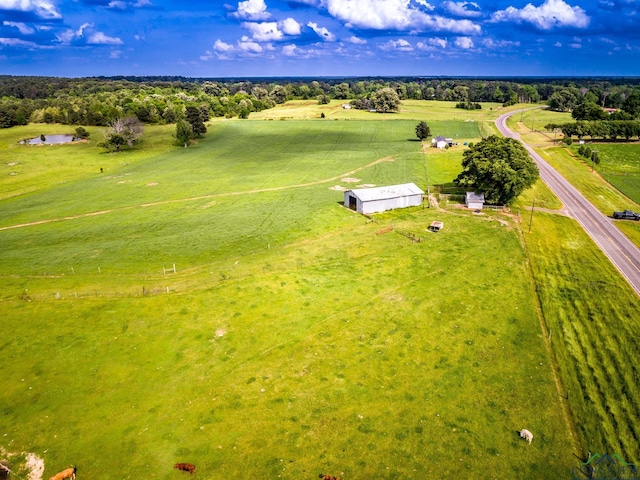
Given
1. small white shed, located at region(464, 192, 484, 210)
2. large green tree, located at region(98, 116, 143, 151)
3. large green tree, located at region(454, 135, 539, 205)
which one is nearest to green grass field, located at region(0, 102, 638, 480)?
small white shed, located at region(464, 192, 484, 210)

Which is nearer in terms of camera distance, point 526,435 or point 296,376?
point 526,435

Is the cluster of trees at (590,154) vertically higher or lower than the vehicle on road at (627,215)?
higher

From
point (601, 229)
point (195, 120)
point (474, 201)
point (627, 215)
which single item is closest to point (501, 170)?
point (474, 201)

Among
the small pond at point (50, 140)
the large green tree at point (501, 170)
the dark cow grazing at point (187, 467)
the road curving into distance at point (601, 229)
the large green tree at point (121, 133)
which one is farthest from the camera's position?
the small pond at point (50, 140)

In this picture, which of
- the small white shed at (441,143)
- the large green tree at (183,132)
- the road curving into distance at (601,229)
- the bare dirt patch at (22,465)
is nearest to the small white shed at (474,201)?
the road curving into distance at (601,229)

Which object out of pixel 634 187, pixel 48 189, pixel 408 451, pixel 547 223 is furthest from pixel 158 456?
pixel 634 187

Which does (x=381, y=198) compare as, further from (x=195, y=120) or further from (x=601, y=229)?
(x=195, y=120)

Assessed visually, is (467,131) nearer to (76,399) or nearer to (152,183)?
(152,183)

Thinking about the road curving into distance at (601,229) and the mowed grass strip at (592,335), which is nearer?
the mowed grass strip at (592,335)

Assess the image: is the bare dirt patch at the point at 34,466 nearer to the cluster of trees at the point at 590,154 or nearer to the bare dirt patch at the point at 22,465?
the bare dirt patch at the point at 22,465
